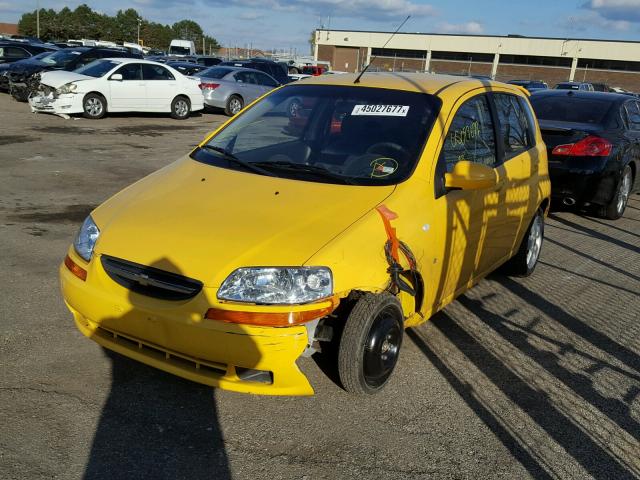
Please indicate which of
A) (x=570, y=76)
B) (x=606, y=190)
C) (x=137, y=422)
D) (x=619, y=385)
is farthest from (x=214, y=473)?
(x=570, y=76)

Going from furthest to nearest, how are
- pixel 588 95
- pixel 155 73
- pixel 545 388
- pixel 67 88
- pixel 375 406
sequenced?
1. pixel 155 73
2. pixel 67 88
3. pixel 588 95
4. pixel 545 388
5. pixel 375 406

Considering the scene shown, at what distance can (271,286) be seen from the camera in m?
2.95

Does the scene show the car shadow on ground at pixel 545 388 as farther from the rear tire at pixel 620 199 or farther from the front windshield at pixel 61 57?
the front windshield at pixel 61 57

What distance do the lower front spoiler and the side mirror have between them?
1.60 m

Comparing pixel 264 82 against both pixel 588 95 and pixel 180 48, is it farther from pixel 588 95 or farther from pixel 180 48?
pixel 180 48

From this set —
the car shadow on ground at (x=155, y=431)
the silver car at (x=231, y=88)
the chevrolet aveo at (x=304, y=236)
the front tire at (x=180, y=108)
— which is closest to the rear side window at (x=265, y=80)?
the silver car at (x=231, y=88)

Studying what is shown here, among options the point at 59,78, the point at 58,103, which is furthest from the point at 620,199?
the point at 59,78

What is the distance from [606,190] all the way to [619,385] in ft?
15.6

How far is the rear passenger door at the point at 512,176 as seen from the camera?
4629 mm

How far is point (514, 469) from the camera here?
2.92 m

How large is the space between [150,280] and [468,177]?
2.00m

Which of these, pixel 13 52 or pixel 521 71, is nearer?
pixel 13 52

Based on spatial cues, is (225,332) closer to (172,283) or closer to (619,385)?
(172,283)

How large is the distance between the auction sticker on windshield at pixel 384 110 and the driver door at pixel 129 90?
43.9 ft
